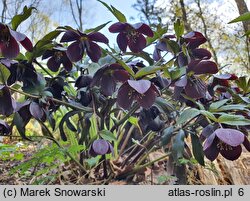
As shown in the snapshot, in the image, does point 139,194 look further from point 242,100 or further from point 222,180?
point 222,180

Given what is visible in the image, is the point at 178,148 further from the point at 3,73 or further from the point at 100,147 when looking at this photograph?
the point at 3,73

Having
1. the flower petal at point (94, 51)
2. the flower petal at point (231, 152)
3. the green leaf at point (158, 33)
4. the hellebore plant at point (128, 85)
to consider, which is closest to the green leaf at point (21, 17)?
the hellebore plant at point (128, 85)

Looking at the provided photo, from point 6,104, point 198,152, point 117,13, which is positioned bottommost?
point 198,152

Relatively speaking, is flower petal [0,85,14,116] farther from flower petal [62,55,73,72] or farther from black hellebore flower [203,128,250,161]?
black hellebore flower [203,128,250,161]

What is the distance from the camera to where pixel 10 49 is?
435 millimetres

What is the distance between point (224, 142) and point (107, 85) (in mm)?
205

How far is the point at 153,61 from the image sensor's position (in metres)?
0.54

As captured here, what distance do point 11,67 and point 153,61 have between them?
25cm

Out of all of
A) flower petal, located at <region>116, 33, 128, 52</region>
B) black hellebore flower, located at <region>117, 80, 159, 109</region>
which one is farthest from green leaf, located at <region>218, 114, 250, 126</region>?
flower petal, located at <region>116, 33, 128, 52</region>

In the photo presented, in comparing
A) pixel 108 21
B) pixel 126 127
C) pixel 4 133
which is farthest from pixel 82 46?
pixel 126 127

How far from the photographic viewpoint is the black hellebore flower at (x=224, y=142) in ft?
1.18

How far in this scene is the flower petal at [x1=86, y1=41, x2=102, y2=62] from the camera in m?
0.49

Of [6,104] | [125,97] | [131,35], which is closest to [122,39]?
[131,35]

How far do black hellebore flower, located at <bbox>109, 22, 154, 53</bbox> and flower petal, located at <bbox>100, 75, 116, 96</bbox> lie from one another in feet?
0.24
